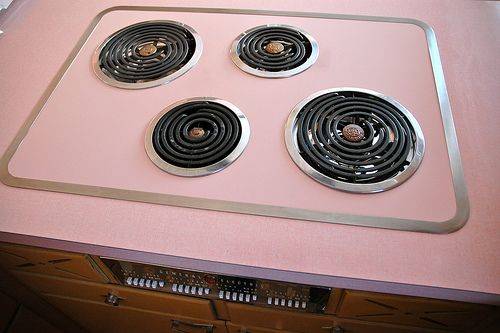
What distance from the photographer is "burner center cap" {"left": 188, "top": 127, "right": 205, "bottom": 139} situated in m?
0.87

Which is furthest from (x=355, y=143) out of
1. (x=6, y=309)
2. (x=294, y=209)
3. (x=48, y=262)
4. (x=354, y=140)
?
(x=6, y=309)

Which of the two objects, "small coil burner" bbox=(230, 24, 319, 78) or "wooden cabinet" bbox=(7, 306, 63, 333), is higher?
"small coil burner" bbox=(230, 24, 319, 78)

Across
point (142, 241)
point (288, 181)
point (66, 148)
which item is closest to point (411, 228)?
point (288, 181)

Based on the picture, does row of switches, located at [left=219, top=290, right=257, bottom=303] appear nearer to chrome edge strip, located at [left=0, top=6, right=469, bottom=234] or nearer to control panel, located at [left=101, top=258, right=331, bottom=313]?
control panel, located at [left=101, top=258, right=331, bottom=313]

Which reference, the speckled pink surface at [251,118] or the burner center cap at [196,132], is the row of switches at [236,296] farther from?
the burner center cap at [196,132]

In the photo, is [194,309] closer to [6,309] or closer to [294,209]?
[294,209]

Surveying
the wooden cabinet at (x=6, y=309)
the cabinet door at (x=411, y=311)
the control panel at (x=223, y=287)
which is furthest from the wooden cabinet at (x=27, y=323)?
the cabinet door at (x=411, y=311)

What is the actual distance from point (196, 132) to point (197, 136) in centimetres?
1

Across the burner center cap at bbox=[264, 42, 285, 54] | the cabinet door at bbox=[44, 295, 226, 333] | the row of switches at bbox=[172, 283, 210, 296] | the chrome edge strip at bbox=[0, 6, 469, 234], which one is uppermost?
the burner center cap at bbox=[264, 42, 285, 54]

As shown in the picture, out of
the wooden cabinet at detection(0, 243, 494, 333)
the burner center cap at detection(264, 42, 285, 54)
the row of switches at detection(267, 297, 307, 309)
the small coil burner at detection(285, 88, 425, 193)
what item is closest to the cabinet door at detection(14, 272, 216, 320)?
the wooden cabinet at detection(0, 243, 494, 333)

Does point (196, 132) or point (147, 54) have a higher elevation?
point (147, 54)

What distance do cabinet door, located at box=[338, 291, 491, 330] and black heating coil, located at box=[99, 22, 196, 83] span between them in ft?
2.24

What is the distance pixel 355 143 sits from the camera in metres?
0.82

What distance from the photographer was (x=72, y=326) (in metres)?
1.26
